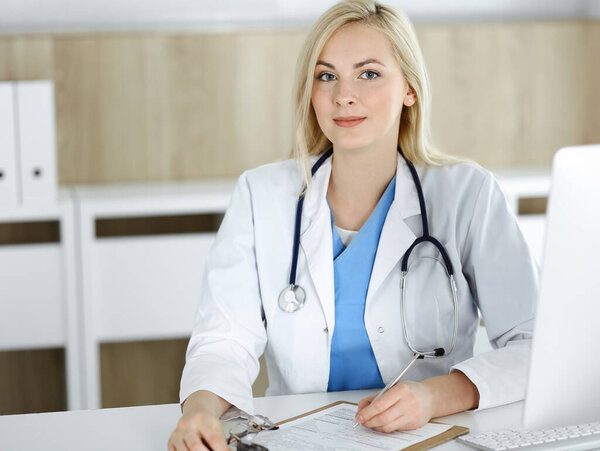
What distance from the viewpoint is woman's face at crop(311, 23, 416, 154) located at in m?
1.59

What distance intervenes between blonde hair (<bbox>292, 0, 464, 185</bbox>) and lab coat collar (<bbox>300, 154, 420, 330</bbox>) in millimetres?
57

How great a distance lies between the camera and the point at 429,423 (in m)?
1.28

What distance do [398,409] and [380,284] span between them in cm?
37

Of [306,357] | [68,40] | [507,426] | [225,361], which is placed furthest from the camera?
[68,40]

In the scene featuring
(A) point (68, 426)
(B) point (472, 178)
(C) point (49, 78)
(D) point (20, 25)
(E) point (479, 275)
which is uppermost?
(D) point (20, 25)

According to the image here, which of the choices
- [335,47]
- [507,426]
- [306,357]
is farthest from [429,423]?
[335,47]

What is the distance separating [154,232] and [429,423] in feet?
6.40

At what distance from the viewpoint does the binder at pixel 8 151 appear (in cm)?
258

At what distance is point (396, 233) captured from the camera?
1608 mm

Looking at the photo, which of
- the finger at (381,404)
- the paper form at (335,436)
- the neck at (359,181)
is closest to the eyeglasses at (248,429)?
the paper form at (335,436)

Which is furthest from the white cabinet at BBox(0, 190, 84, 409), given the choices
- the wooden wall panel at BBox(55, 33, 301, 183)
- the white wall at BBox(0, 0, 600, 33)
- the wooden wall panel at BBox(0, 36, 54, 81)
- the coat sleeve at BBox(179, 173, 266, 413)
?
the coat sleeve at BBox(179, 173, 266, 413)

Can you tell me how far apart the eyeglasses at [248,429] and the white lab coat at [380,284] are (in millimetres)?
154

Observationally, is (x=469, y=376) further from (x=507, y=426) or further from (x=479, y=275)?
(x=479, y=275)

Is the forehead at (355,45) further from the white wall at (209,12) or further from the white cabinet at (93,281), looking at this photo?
the white wall at (209,12)
